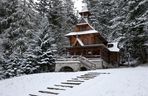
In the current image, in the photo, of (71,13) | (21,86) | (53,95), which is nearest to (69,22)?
(71,13)

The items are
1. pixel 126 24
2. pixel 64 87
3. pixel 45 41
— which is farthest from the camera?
pixel 45 41

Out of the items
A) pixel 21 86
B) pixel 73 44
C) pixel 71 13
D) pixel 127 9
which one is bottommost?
pixel 21 86

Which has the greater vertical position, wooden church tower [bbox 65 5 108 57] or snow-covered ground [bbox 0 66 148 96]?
wooden church tower [bbox 65 5 108 57]

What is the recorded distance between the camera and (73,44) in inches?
1700

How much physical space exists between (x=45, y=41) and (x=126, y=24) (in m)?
12.4

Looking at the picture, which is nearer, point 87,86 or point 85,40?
point 87,86

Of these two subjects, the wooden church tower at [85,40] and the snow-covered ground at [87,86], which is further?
the wooden church tower at [85,40]

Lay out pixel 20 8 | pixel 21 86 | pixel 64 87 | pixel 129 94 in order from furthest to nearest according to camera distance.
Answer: pixel 20 8
pixel 21 86
pixel 64 87
pixel 129 94

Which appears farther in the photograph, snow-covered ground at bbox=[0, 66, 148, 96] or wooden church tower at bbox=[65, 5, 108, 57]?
wooden church tower at bbox=[65, 5, 108, 57]

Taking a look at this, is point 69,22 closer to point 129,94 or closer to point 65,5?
point 65,5

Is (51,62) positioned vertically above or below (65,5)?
below

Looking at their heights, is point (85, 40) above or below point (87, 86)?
above

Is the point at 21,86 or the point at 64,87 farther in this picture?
the point at 21,86

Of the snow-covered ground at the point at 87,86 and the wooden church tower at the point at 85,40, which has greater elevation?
the wooden church tower at the point at 85,40
